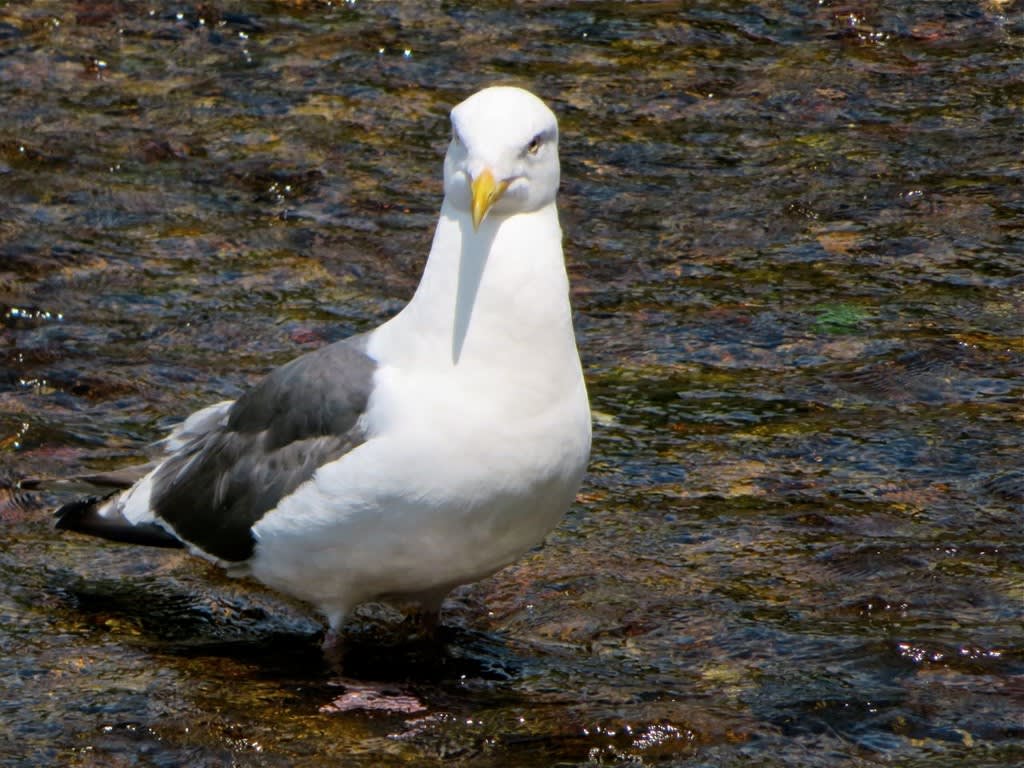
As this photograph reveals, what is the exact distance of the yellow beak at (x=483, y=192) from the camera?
16.0ft

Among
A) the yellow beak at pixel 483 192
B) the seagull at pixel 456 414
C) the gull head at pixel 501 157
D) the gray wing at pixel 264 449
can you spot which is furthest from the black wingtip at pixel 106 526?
the yellow beak at pixel 483 192

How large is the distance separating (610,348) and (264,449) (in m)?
2.60

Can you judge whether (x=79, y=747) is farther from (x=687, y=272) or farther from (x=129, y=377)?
(x=687, y=272)

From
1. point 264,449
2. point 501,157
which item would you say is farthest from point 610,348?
point 501,157

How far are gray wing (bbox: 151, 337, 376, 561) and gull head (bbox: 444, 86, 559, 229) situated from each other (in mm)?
589

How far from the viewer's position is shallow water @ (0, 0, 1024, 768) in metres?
5.19

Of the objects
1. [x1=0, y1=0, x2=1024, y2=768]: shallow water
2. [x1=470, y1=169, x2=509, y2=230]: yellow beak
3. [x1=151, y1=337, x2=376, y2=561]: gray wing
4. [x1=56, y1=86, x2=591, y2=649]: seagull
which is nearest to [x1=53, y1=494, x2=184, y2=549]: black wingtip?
[x1=151, y1=337, x2=376, y2=561]: gray wing

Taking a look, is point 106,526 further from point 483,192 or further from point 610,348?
point 610,348

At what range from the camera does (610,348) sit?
7848 mm

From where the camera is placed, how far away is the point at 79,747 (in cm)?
488

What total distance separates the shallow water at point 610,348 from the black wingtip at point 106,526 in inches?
6.8

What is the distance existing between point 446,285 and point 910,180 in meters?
4.74

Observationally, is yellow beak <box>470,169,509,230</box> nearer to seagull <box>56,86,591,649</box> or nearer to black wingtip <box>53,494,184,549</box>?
seagull <box>56,86,591,649</box>

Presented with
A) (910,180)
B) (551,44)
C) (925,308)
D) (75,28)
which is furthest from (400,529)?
(75,28)
